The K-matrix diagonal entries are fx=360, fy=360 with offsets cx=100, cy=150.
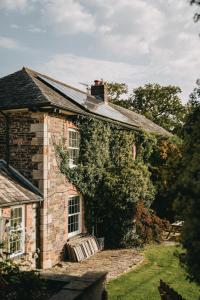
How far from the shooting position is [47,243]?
1347 cm

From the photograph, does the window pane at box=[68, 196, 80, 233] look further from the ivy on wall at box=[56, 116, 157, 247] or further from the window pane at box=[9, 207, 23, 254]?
the window pane at box=[9, 207, 23, 254]

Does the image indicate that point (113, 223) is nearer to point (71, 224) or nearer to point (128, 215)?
point (128, 215)

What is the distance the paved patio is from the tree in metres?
33.4

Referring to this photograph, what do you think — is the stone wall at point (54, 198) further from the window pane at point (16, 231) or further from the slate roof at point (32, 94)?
the window pane at point (16, 231)

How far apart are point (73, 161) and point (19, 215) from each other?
399 centimetres

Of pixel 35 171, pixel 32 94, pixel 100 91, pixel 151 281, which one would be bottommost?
pixel 151 281

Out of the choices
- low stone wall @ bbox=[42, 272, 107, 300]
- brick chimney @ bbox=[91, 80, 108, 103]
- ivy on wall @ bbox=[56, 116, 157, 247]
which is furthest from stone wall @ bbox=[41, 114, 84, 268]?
brick chimney @ bbox=[91, 80, 108, 103]

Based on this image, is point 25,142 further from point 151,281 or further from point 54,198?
point 151,281

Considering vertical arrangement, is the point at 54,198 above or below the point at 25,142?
below

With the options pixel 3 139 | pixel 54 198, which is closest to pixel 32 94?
pixel 3 139

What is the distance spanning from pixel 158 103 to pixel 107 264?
36.6 metres

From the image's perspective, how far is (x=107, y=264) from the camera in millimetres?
13883

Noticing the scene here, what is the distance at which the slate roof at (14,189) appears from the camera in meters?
11.8

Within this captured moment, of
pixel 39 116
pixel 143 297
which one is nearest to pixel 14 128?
pixel 39 116
